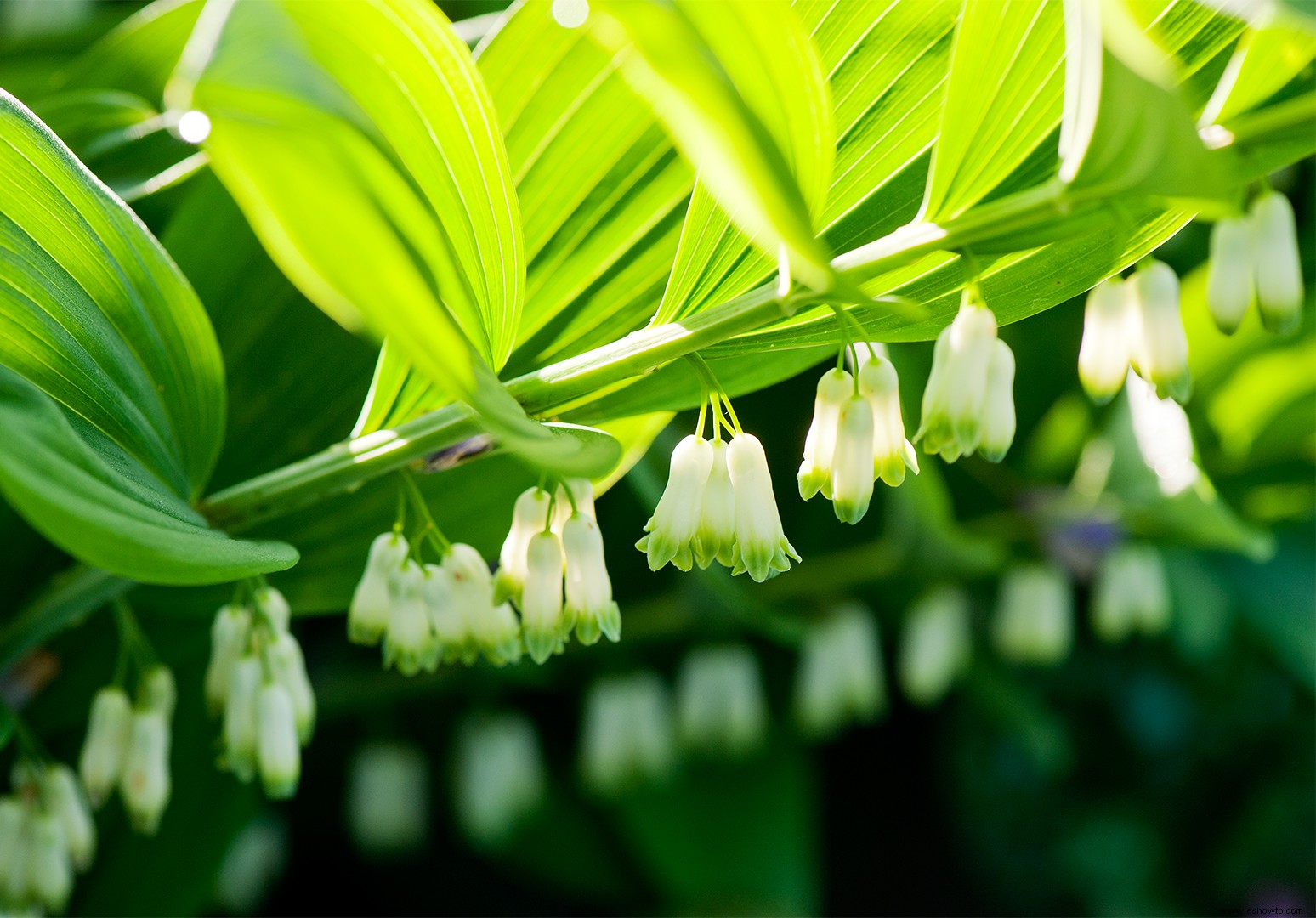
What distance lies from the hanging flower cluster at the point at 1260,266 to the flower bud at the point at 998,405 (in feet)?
0.42

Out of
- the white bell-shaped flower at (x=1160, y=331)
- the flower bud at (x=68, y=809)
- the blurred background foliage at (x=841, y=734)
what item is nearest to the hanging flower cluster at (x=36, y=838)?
the flower bud at (x=68, y=809)

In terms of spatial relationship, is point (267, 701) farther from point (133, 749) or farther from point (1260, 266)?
point (1260, 266)

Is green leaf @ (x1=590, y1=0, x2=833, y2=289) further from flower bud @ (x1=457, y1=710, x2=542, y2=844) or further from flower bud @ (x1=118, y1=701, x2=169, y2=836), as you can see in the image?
flower bud @ (x1=457, y1=710, x2=542, y2=844)

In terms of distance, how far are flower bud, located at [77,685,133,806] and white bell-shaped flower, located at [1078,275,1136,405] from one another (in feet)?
2.86

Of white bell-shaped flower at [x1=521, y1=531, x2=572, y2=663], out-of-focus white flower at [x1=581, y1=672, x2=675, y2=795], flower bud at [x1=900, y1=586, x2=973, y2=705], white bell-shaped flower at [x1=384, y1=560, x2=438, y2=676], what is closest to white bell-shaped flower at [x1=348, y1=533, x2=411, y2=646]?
white bell-shaped flower at [x1=384, y1=560, x2=438, y2=676]

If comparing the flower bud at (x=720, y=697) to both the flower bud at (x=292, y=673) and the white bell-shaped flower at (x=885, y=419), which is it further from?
the white bell-shaped flower at (x=885, y=419)

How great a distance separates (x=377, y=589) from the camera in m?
0.76

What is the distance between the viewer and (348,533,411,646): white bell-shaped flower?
0.76m

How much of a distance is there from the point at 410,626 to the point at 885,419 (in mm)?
391

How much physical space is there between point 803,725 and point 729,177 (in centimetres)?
148

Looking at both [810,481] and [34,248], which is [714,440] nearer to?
[810,481]

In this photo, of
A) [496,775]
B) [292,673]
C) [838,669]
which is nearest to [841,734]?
[838,669]

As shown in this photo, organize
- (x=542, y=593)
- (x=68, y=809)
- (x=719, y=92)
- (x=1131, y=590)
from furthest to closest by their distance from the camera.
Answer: (x=1131, y=590) → (x=68, y=809) → (x=542, y=593) → (x=719, y=92)

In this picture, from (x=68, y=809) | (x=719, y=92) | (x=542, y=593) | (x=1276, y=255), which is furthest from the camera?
(x=68, y=809)
